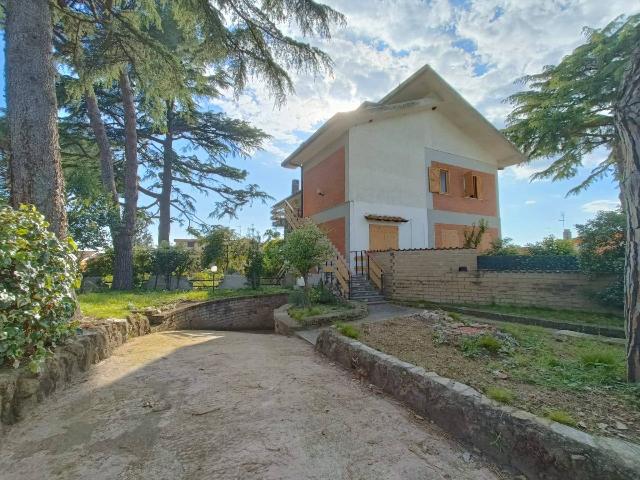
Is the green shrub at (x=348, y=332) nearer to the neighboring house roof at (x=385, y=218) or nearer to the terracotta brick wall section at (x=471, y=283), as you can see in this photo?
the terracotta brick wall section at (x=471, y=283)

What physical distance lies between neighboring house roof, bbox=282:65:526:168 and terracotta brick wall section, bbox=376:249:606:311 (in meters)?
5.48

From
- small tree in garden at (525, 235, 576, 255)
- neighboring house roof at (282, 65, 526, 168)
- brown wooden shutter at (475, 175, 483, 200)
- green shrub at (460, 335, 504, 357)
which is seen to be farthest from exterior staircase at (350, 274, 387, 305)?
brown wooden shutter at (475, 175, 483, 200)

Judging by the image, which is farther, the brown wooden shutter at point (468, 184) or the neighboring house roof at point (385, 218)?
the brown wooden shutter at point (468, 184)

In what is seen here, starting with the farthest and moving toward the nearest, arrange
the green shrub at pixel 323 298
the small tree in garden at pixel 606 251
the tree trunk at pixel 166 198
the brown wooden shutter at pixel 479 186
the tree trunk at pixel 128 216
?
the tree trunk at pixel 166 198 → the brown wooden shutter at pixel 479 186 → the tree trunk at pixel 128 216 → the green shrub at pixel 323 298 → the small tree in garden at pixel 606 251

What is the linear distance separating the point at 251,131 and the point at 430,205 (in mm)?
11582

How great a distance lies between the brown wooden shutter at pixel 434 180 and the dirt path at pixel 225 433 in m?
11.9

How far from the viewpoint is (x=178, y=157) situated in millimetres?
18719

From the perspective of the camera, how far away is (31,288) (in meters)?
2.66

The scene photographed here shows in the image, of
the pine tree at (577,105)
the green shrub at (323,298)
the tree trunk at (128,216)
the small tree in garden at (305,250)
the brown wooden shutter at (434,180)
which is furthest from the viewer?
the brown wooden shutter at (434,180)

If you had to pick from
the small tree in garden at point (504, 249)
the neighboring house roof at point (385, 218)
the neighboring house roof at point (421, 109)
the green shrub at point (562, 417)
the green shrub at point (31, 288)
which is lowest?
the green shrub at point (562, 417)

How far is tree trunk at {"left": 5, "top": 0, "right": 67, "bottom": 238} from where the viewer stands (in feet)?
14.2

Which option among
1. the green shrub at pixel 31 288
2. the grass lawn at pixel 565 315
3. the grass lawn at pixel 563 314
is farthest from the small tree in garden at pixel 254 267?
the green shrub at pixel 31 288

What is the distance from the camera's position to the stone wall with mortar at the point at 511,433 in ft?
5.51

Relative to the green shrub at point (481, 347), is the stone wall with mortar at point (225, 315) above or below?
below
